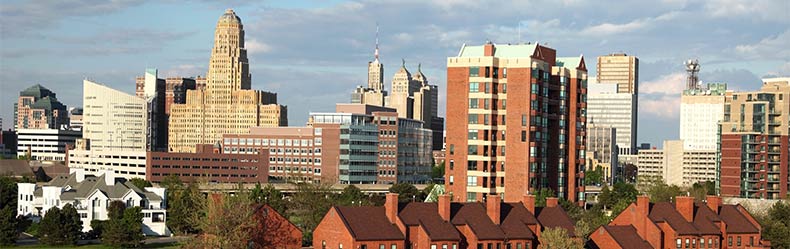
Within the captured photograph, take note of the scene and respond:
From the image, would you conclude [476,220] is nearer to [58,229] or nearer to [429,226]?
[429,226]

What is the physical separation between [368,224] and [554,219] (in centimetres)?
1880

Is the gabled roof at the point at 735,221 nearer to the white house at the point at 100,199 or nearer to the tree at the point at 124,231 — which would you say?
the tree at the point at 124,231

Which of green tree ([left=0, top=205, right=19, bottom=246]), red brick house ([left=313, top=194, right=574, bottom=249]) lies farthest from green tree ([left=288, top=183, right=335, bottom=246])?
green tree ([left=0, top=205, right=19, bottom=246])

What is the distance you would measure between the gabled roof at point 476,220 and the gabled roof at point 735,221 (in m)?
26.1

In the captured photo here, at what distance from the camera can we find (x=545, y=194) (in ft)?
472

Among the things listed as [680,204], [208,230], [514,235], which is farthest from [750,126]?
[208,230]

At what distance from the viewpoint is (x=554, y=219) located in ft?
329

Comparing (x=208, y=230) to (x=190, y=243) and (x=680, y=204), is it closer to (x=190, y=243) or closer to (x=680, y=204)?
(x=190, y=243)

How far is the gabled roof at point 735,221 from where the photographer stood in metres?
108

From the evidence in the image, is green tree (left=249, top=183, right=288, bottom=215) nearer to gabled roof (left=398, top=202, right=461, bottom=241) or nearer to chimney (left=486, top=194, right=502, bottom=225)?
chimney (left=486, top=194, right=502, bottom=225)

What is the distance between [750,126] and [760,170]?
8.04m

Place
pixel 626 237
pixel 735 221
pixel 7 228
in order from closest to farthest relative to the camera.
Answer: pixel 626 237 → pixel 735 221 → pixel 7 228

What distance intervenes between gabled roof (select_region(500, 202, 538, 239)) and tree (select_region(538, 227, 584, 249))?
2096 mm

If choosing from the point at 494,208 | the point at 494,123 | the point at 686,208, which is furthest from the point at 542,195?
the point at 494,208
